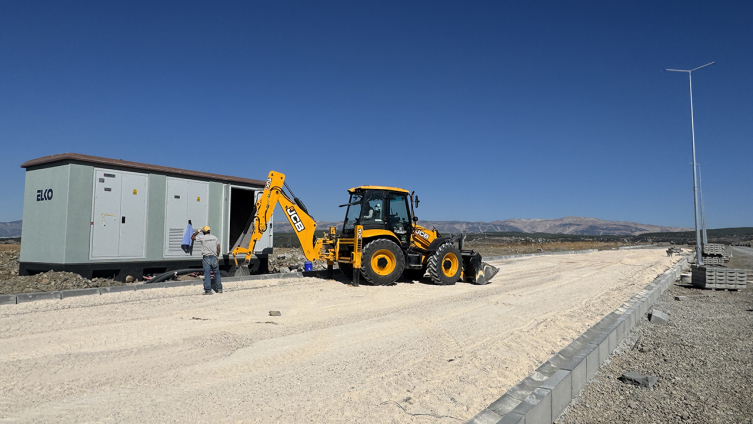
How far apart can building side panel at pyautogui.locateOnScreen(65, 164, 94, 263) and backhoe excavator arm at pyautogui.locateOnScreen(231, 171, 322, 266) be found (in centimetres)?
351

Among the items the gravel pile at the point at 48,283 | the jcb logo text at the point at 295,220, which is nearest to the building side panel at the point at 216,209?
the jcb logo text at the point at 295,220

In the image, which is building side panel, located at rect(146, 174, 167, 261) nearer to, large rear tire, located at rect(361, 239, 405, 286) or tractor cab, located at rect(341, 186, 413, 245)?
tractor cab, located at rect(341, 186, 413, 245)

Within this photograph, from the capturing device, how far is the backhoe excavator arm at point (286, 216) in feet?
40.8

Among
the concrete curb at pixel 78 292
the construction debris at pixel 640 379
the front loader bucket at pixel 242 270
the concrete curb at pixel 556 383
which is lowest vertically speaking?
the construction debris at pixel 640 379

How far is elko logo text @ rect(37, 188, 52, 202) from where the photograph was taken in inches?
426

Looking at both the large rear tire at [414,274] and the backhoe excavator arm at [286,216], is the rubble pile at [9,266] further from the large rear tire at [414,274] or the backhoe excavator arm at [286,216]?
the large rear tire at [414,274]

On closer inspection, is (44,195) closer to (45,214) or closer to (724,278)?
(45,214)

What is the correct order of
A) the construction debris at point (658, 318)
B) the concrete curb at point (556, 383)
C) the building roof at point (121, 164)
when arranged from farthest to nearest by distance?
the building roof at point (121, 164), the construction debris at point (658, 318), the concrete curb at point (556, 383)

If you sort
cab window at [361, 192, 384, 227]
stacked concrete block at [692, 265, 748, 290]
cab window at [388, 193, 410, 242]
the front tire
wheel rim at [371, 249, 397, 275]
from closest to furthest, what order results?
wheel rim at [371, 249, 397, 275], cab window at [361, 192, 384, 227], cab window at [388, 193, 410, 242], stacked concrete block at [692, 265, 748, 290], the front tire

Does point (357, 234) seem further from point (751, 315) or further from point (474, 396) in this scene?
point (751, 315)

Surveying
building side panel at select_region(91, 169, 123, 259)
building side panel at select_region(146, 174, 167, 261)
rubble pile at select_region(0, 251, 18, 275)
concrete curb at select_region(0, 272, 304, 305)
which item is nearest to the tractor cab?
concrete curb at select_region(0, 272, 304, 305)

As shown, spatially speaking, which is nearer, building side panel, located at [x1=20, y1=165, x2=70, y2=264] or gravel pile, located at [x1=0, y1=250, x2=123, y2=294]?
gravel pile, located at [x1=0, y1=250, x2=123, y2=294]

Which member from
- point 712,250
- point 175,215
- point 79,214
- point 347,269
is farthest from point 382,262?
point 712,250

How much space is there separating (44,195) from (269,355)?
30.0ft
